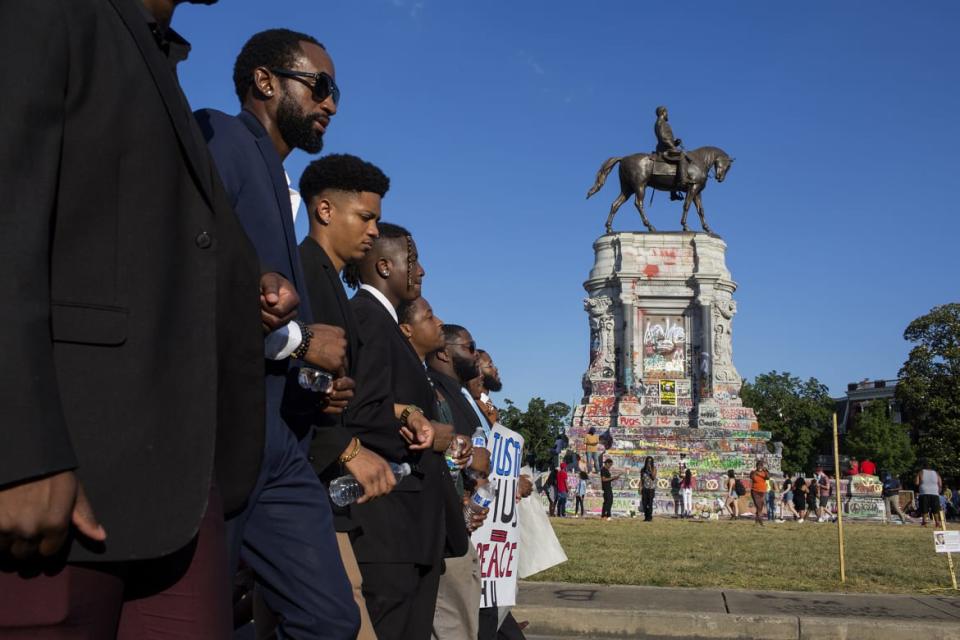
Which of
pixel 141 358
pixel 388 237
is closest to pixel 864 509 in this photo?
pixel 388 237

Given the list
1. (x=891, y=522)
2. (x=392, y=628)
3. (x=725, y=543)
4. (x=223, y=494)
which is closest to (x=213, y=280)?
(x=223, y=494)

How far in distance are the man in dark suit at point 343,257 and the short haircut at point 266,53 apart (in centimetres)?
71

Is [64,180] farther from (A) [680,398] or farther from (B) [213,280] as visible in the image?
(A) [680,398]

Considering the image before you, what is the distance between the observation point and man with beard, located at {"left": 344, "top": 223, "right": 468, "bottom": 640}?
14.2ft

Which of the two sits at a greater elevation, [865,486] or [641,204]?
[641,204]

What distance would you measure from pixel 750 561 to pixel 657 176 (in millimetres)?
27737

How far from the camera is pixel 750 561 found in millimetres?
14289

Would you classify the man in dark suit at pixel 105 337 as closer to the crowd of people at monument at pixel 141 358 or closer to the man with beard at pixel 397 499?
the crowd of people at monument at pixel 141 358

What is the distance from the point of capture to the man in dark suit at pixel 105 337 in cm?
168

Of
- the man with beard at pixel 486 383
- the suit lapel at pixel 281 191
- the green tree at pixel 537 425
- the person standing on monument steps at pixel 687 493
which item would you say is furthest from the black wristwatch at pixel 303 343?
the green tree at pixel 537 425

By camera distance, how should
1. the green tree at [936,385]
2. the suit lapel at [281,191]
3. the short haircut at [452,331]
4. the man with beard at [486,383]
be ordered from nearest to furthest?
the suit lapel at [281,191], the short haircut at [452,331], the man with beard at [486,383], the green tree at [936,385]

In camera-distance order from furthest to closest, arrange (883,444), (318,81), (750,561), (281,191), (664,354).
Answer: (883,444) < (664,354) < (750,561) < (318,81) < (281,191)

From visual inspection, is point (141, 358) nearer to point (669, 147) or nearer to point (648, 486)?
point (648, 486)

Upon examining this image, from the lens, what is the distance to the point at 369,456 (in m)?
3.91
